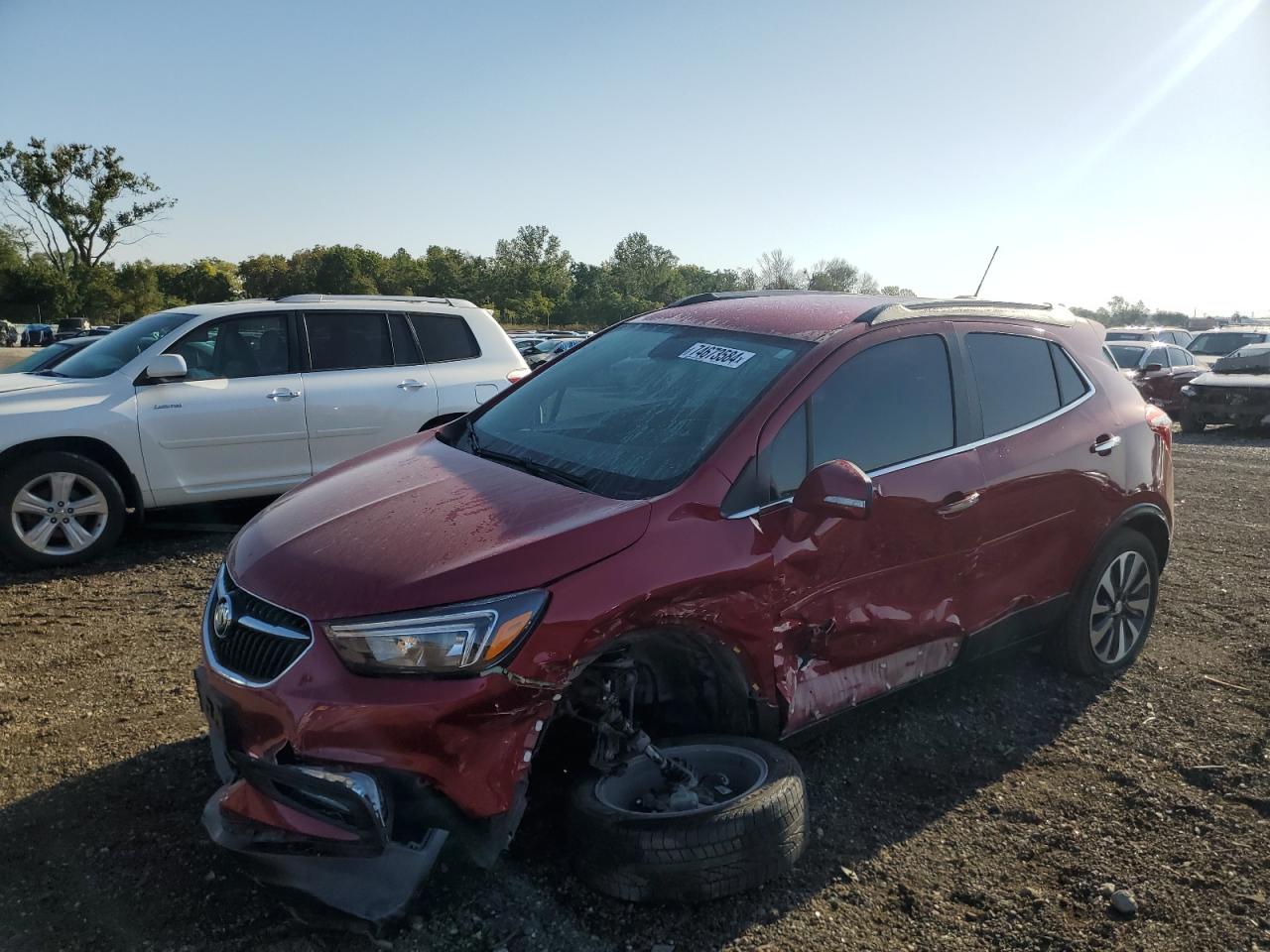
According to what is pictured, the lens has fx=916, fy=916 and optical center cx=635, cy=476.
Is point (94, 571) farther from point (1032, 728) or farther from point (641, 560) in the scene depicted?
point (1032, 728)

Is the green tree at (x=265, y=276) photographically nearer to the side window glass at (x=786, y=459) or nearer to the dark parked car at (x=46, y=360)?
the dark parked car at (x=46, y=360)

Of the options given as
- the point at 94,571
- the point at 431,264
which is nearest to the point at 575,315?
the point at 431,264

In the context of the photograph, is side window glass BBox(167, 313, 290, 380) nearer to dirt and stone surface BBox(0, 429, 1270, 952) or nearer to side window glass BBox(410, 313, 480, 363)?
side window glass BBox(410, 313, 480, 363)

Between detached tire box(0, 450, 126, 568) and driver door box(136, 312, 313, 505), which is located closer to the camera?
detached tire box(0, 450, 126, 568)

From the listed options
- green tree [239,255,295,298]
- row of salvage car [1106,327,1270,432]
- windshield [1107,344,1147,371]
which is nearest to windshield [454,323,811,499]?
row of salvage car [1106,327,1270,432]

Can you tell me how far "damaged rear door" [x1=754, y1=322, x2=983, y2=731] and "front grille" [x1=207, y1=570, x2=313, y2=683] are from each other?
1.37 meters

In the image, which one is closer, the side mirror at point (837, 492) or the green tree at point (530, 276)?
the side mirror at point (837, 492)

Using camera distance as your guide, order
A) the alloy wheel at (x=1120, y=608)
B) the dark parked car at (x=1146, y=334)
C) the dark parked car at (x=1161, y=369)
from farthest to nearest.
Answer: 1. the dark parked car at (x=1146, y=334)
2. the dark parked car at (x=1161, y=369)
3. the alloy wheel at (x=1120, y=608)

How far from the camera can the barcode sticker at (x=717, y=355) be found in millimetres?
3295

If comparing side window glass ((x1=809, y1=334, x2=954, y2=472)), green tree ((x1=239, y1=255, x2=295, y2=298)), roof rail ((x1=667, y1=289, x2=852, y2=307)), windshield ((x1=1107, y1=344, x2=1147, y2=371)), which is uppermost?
green tree ((x1=239, y1=255, x2=295, y2=298))

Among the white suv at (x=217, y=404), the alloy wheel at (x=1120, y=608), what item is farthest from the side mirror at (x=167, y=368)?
the alloy wheel at (x=1120, y=608)

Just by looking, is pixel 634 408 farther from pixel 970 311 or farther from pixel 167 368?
pixel 167 368

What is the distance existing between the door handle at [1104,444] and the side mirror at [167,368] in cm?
566

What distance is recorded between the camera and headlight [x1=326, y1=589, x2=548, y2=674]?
229 cm
